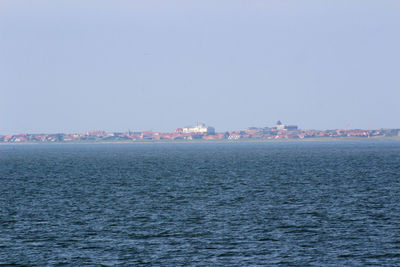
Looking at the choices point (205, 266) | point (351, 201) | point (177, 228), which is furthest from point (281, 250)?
point (351, 201)

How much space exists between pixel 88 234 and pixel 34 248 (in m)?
4.81

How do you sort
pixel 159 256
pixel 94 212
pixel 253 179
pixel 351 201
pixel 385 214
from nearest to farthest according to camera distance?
pixel 159 256
pixel 385 214
pixel 94 212
pixel 351 201
pixel 253 179

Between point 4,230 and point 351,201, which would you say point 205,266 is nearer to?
point 4,230

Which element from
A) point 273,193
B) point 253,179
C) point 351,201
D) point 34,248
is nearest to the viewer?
point 34,248

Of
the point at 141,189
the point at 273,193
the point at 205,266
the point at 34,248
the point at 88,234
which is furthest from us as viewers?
the point at 141,189

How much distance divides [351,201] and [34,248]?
3087 centimetres

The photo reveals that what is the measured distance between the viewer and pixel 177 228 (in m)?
41.8

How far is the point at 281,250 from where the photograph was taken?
1358 inches

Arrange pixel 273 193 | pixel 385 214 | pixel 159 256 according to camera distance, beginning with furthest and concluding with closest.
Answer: pixel 273 193
pixel 385 214
pixel 159 256

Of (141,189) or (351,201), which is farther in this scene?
(141,189)

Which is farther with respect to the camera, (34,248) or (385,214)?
(385,214)

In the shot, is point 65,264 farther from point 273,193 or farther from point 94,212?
point 273,193

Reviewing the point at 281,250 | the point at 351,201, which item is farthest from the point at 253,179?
the point at 281,250

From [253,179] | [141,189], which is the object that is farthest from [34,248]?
[253,179]
